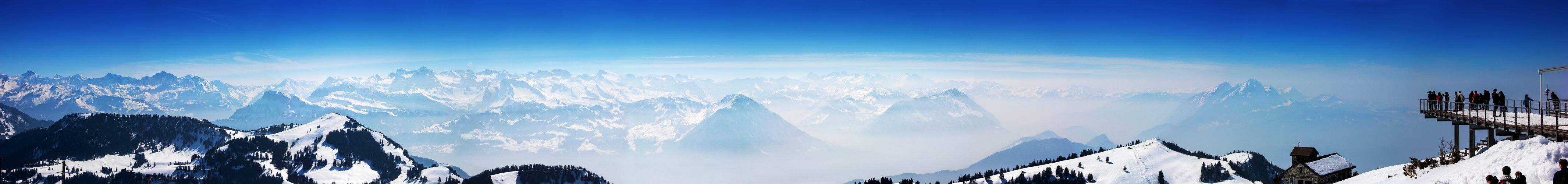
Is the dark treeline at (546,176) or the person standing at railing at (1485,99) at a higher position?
the person standing at railing at (1485,99)

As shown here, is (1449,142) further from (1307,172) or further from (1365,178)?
(1307,172)

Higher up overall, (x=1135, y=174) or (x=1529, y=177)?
(x=1529, y=177)

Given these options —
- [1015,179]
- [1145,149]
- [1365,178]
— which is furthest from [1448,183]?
[1145,149]

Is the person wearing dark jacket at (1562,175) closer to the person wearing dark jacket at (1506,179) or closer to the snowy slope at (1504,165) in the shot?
the person wearing dark jacket at (1506,179)

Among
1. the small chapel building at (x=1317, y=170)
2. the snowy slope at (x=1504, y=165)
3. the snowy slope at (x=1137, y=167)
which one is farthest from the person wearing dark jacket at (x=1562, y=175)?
the snowy slope at (x=1137, y=167)

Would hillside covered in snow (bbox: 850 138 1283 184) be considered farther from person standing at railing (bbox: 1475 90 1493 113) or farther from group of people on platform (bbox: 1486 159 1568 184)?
group of people on platform (bbox: 1486 159 1568 184)
